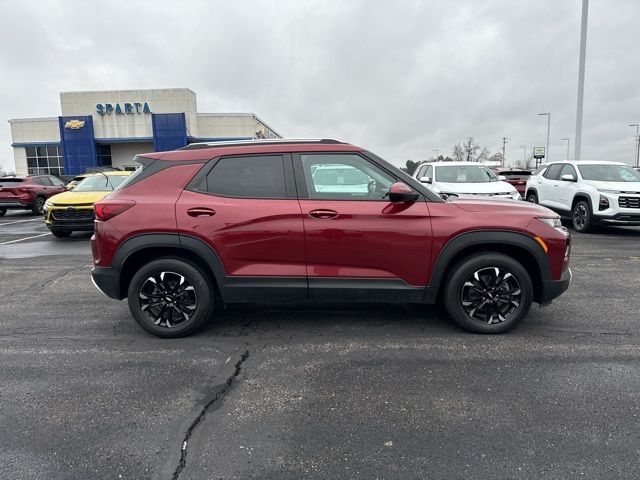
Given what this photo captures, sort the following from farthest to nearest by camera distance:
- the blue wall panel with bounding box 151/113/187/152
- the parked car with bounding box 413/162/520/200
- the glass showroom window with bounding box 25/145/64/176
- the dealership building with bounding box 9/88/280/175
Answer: the glass showroom window with bounding box 25/145/64/176 → the dealership building with bounding box 9/88/280/175 → the blue wall panel with bounding box 151/113/187/152 → the parked car with bounding box 413/162/520/200

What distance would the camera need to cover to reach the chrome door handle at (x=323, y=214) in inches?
154

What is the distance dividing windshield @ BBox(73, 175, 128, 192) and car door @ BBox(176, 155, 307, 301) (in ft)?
27.7

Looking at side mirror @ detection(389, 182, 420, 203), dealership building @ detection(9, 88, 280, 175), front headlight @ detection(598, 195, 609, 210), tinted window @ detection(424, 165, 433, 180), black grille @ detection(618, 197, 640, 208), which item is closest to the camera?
side mirror @ detection(389, 182, 420, 203)

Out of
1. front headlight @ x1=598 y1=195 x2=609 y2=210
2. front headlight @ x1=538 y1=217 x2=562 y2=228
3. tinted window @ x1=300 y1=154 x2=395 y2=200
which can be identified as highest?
tinted window @ x1=300 y1=154 x2=395 y2=200

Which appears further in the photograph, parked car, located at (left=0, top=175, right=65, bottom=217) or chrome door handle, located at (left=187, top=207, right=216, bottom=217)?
parked car, located at (left=0, top=175, right=65, bottom=217)

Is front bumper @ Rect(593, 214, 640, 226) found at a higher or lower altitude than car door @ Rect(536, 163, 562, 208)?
lower

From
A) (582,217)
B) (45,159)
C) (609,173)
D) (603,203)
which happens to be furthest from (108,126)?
(603,203)

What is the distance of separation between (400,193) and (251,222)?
133 centimetres

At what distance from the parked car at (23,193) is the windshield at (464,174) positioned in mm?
15141

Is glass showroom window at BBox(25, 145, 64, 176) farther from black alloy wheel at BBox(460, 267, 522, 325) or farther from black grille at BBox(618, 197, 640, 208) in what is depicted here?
black alloy wheel at BBox(460, 267, 522, 325)

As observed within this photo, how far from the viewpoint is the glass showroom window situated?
4412 centimetres

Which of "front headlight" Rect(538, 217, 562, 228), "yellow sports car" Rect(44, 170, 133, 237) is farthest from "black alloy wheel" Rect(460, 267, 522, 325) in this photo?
"yellow sports car" Rect(44, 170, 133, 237)

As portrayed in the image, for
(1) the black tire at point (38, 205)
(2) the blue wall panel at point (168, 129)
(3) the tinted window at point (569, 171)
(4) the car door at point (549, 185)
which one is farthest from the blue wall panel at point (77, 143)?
(3) the tinted window at point (569, 171)

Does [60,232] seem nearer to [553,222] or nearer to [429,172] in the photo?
[429,172]
